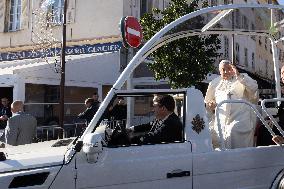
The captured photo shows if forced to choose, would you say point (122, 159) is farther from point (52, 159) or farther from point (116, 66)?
point (116, 66)

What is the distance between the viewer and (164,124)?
3914 mm

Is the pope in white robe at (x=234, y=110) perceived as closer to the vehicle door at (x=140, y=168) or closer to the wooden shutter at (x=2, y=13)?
the vehicle door at (x=140, y=168)

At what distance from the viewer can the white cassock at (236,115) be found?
430 centimetres

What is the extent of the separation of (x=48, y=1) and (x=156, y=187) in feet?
51.2

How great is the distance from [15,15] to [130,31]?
34.6ft

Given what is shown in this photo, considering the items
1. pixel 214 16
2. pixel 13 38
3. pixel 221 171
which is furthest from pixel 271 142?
pixel 13 38

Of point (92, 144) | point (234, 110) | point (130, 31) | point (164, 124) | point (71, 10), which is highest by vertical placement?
point (71, 10)

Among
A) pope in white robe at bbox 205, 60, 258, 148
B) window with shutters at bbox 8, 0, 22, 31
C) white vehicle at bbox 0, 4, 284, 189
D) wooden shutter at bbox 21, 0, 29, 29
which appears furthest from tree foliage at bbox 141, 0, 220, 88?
window with shutters at bbox 8, 0, 22, 31

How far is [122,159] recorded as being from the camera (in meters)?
3.47

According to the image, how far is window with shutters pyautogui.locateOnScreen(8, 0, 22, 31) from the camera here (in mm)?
20938

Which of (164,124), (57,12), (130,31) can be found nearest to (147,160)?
(164,124)

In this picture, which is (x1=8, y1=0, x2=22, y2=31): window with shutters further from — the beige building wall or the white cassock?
the white cassock

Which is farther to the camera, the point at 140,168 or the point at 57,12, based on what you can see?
the point at 57,12

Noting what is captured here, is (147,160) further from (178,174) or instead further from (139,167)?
(178,174)
